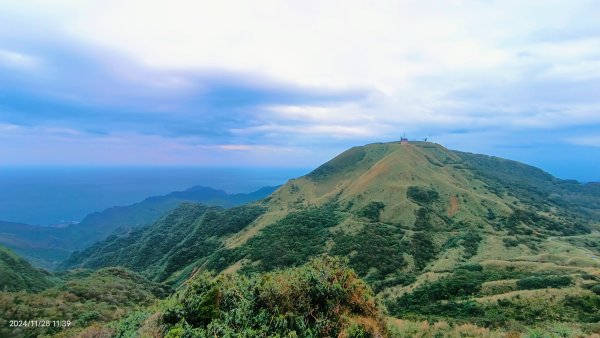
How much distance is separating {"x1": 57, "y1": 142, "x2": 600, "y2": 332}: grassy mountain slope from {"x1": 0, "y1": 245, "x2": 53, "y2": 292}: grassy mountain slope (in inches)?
1701

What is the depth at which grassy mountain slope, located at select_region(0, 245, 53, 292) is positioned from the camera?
52594 millimetres

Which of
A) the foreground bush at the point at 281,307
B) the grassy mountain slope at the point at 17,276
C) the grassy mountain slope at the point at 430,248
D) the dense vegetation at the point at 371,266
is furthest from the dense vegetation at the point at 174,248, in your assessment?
the foreground bush at the point at 281,307

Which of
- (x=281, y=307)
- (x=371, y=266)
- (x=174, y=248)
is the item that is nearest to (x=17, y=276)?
(x=281, y=307)

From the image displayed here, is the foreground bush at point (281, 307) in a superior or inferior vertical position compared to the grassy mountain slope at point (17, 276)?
superior

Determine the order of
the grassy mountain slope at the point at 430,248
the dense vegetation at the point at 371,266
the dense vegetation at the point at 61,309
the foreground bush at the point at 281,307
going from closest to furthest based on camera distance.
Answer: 1. the foreground bush at the point at 281,307
2. the dense vegetation at the point at 371,266
3. the dense vegetation at the point at 61,309
4. the grassy mountain slope at the point at 430,248

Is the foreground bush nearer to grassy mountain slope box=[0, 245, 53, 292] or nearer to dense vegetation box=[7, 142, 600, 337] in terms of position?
dense vegetation box=[7, 142, 600, 337]

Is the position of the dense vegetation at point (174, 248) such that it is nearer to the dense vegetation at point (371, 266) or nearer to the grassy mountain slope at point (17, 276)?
the dense vegetation at point (371, 266)

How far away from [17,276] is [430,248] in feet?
296

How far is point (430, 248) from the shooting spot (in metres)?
86.4

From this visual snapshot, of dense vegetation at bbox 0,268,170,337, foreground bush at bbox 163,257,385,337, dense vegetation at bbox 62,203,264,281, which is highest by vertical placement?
foreground bush at bbox 163,257,385,337

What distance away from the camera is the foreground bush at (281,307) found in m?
14.8

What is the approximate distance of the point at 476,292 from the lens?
43562 millimetres

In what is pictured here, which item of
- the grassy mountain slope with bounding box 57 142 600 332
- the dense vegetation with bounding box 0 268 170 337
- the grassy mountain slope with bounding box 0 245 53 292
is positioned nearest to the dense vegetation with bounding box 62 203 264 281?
the grassy mountain slope with bounding box 57 142 600 332

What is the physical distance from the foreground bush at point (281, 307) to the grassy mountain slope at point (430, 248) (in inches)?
641
